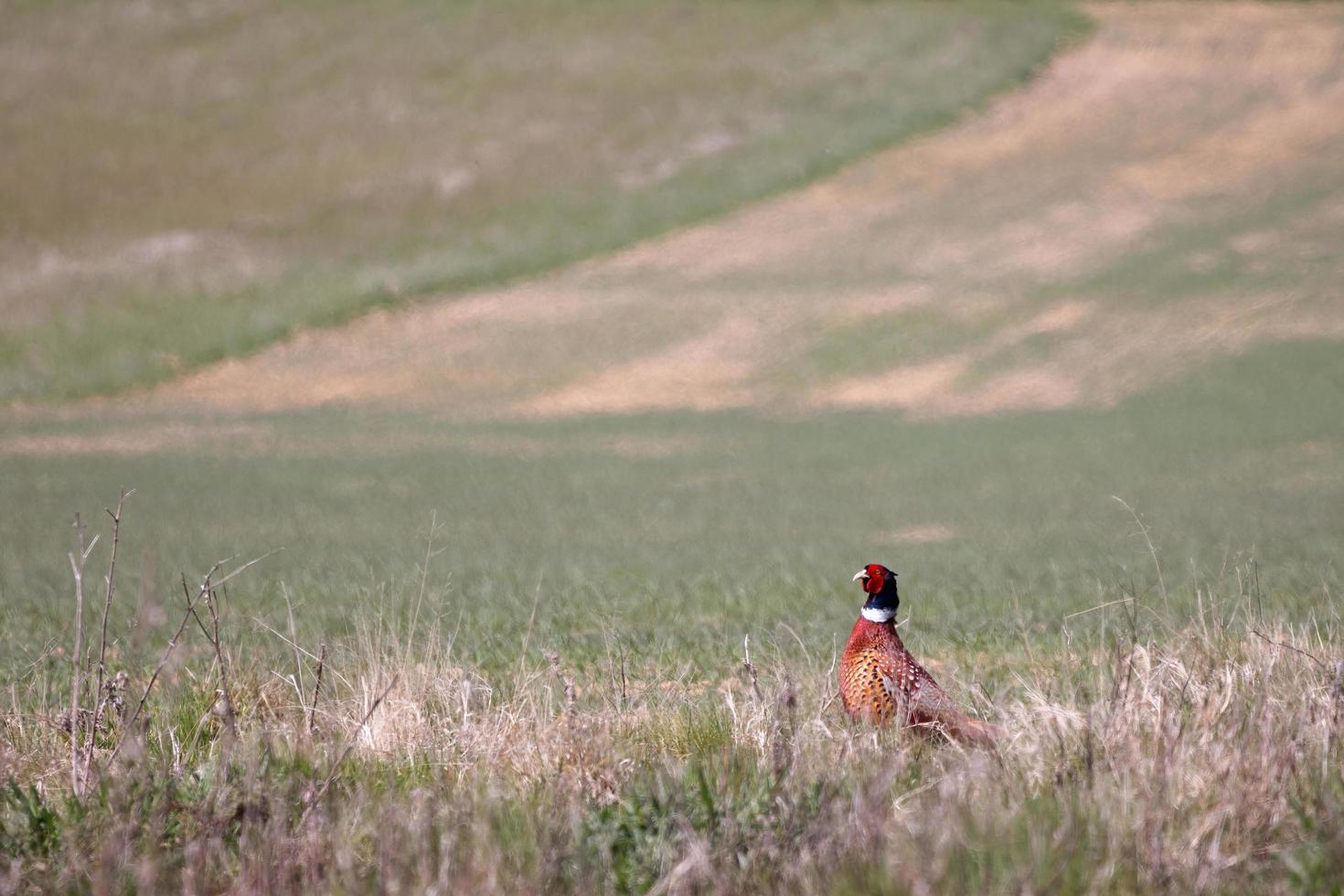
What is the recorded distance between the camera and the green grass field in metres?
4.35

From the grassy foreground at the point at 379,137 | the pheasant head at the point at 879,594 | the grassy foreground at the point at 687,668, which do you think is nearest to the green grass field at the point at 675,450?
the grassy foreground at the point at 687,668

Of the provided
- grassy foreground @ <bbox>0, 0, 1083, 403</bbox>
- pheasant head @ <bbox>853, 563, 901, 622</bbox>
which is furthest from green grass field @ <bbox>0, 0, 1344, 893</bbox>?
pheasant head @ <bbox>853, 563, 901, 622</bbox>

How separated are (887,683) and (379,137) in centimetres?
2997

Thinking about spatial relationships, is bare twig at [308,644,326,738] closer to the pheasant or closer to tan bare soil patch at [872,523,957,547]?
the pheasant

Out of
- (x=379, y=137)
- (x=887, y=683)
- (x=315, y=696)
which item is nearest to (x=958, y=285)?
(x=379, y=137)

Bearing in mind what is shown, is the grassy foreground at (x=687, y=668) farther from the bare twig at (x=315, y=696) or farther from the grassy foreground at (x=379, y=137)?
the grassy foreground at (x=379, y=137)

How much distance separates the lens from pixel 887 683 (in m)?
5.05

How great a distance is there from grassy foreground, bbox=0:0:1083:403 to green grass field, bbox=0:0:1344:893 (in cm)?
16

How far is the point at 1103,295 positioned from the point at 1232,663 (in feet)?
63.2

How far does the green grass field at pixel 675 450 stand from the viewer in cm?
435

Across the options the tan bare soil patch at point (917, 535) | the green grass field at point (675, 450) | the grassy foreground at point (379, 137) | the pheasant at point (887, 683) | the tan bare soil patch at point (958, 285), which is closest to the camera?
the green grass field at point (675, 450)

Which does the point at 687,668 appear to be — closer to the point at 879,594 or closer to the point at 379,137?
the point at 879,594

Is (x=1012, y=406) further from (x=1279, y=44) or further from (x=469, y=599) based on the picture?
(x=1279, y=44)

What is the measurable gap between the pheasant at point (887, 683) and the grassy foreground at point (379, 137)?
67.8ft
